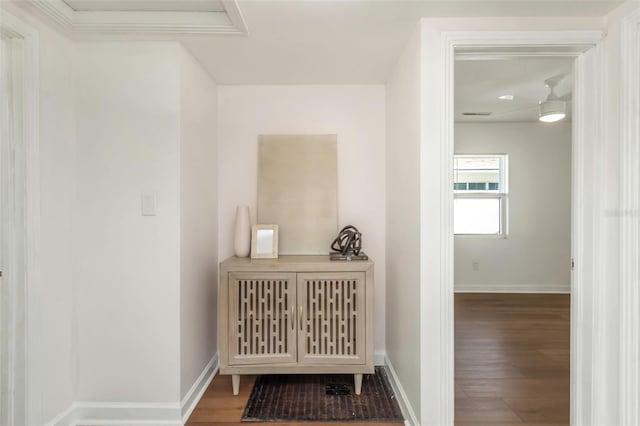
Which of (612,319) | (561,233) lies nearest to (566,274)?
(561,233)

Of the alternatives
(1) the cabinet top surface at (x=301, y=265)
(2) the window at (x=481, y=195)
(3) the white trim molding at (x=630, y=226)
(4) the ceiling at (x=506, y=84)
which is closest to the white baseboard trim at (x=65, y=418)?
(1) the cabinet top surface at (x=301, y=265)

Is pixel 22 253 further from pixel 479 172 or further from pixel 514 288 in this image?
pixel 514 288

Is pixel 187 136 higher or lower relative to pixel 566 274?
higher

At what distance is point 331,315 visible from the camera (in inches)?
91.1

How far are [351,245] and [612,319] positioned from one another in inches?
59.1

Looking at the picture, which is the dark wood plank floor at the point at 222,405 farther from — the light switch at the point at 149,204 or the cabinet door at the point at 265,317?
Result: the light switch at the point at 149,204

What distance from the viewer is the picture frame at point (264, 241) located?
2.58 meters

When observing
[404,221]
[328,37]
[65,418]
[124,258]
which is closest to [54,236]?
[124,258]

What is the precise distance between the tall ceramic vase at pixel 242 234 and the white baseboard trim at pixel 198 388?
865 millimetres

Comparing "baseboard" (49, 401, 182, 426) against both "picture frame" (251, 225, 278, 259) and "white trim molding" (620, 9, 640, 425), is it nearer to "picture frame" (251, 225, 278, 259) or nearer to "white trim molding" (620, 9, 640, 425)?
"picture frame" (251, 225, 278, 259)

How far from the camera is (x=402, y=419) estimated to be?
208 centimetres

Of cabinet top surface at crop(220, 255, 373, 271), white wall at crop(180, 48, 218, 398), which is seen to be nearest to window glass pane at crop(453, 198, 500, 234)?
cabinet top surface at crop(220, 255, 373, 271)

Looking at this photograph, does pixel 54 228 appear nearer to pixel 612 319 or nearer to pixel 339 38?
pixel 339 38

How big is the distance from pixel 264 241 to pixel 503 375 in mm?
2085
